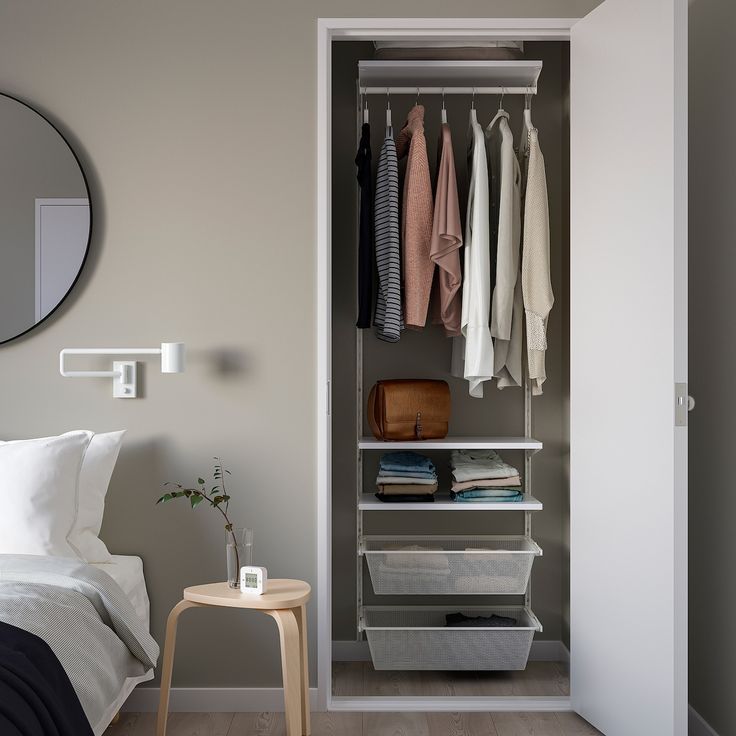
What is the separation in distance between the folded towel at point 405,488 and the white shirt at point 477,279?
0.42 meters

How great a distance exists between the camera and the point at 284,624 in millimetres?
2119

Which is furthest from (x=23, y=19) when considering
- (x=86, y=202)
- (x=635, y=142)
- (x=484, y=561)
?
(x=484, y=561)

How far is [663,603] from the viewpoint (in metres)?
2.08

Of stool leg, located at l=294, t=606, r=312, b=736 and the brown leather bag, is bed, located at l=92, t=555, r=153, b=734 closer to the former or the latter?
stool leg, located at l=294, t=606, r=312, b=736

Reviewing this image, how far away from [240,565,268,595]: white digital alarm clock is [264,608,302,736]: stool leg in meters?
0.09

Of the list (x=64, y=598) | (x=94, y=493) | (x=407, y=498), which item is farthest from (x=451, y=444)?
(x=64, y=598)

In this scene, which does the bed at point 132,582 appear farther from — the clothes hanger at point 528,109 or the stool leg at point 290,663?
the clothes hanger at point 528,109

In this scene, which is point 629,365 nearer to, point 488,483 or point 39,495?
point 488,483

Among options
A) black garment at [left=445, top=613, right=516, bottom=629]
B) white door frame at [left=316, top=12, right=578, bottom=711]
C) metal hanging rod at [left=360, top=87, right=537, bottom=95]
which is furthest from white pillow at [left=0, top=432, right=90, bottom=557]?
metal hanging rod at [left=360, top=87, right=537, bottom=95]

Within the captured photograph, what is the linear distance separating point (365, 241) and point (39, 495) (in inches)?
54.4

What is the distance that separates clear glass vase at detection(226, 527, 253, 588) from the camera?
2258 mm

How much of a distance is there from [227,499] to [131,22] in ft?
5.31

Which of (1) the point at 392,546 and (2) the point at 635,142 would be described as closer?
(2) the point at 635,142

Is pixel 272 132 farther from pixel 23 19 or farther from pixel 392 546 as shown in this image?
pixel 392 546
